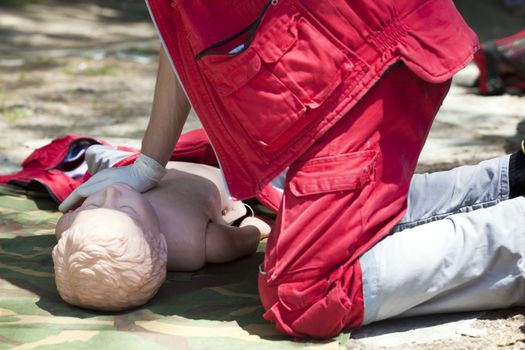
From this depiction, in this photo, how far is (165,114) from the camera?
2305mm

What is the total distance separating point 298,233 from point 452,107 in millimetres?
2607

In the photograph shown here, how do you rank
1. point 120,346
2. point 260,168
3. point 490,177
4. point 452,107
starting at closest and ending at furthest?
point 120,346 < point 260,168 < point 490,177 < point 452,107

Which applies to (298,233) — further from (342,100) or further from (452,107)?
(452,107)

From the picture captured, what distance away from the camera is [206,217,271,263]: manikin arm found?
2389 millimetres

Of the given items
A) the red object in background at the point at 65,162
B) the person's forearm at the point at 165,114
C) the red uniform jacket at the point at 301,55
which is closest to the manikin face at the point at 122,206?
the person's forearm at the point at 165,114

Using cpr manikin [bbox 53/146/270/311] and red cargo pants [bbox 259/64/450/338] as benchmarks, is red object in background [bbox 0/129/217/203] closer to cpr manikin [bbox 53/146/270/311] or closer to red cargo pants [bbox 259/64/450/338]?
cpr manikin [bbox 53/146/270/311]

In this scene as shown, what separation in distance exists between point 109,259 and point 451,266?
76 cm

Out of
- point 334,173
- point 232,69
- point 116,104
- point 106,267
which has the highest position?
point 232,69

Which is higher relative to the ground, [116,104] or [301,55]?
[301,55]

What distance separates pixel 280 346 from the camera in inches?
75.8

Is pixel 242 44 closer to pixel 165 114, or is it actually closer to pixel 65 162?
pixel 165 114

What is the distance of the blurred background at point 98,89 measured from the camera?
12.2ft

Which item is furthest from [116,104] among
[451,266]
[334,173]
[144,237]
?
[451,266]

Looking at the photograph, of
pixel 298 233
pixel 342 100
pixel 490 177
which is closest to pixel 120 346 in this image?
pixel 298 233
